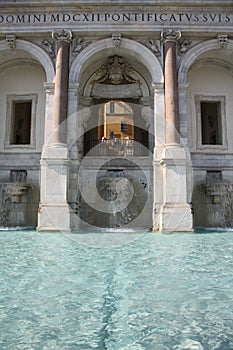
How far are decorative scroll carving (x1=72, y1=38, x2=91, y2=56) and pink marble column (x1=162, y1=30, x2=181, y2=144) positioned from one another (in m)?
2.92

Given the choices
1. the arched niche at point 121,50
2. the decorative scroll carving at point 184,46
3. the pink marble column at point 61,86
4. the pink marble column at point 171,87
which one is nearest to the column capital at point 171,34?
the pink marble column at point 171,87

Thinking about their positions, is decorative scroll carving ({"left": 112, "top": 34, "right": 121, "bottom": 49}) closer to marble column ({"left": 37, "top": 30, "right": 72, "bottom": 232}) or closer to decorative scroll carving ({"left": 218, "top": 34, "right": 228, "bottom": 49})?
marble column ({"left": 37, "top": 30, "right": 72, "bottom": 232})

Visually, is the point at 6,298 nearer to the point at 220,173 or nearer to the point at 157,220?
the point at 157,220

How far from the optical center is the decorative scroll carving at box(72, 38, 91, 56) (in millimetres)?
12539

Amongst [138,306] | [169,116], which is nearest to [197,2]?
[169,116]

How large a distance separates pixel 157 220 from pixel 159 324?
28.8ft

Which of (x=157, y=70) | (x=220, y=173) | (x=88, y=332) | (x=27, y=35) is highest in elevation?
(x=27, y=35)

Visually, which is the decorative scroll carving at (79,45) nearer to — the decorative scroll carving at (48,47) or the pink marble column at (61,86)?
the pink marble column at (61,86)

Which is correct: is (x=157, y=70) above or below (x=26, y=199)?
→ above

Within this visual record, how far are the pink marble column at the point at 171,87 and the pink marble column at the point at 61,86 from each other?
11.7ft

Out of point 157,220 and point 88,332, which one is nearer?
point 88,332

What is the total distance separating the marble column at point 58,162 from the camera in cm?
1095

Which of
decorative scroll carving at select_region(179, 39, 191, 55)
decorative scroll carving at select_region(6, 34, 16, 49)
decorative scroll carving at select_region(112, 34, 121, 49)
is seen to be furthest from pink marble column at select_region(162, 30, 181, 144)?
decorative scroll carving at select_region(6, 34, 16, 49)

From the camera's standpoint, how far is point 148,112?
14.1 meters
